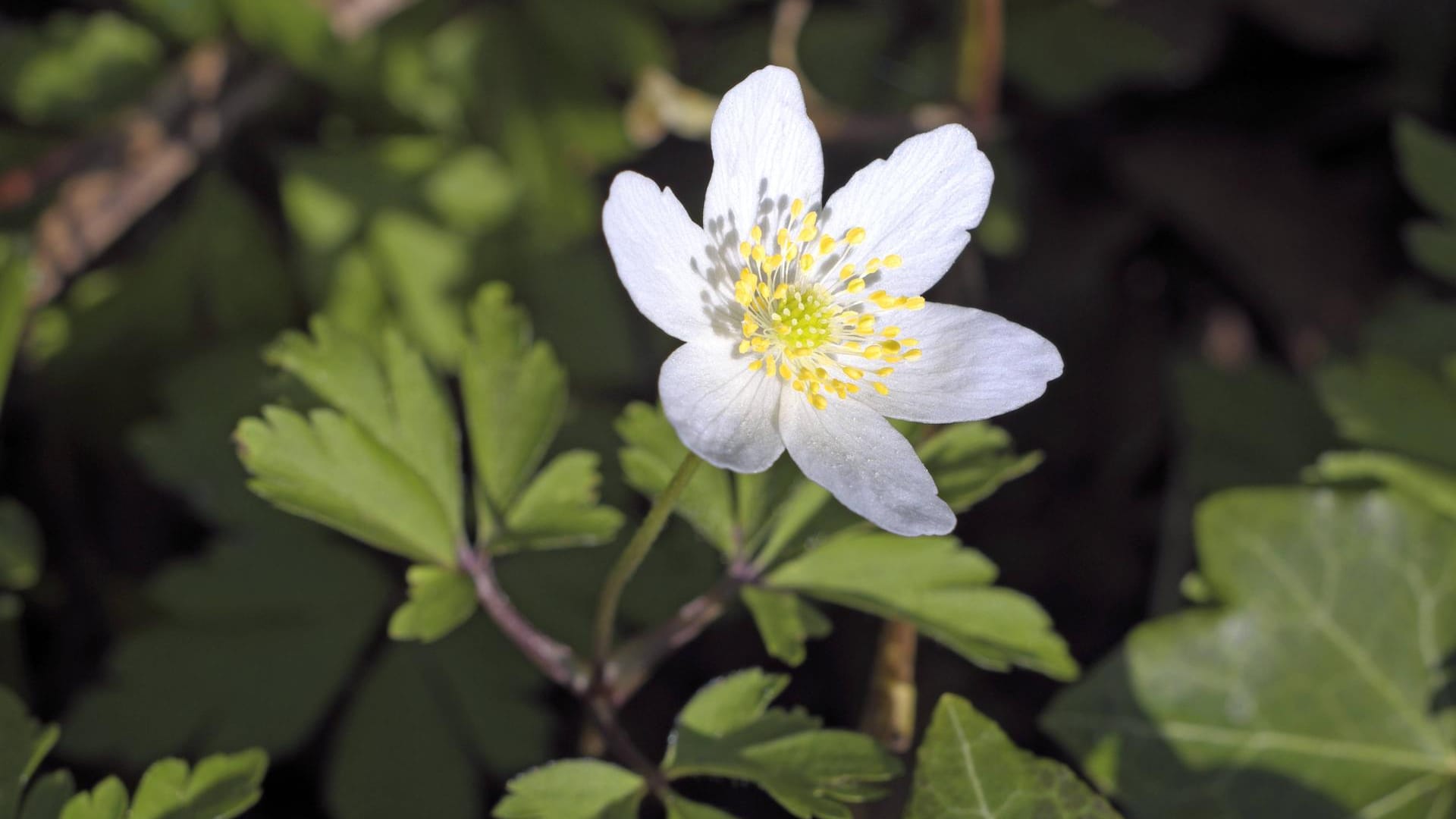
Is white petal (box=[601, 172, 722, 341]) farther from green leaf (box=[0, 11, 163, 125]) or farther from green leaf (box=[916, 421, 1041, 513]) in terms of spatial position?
green leaf (box=[0, 11, 163, 125])

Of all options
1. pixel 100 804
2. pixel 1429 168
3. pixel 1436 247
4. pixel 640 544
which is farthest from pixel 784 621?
pixel 1429 168

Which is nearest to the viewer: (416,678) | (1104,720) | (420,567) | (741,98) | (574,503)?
(741,98)

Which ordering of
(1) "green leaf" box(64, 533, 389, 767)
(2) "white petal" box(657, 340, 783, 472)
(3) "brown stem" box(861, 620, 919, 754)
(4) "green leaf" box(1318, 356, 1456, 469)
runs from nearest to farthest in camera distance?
1. (2) "white petal" box(657, 340, 783, 472)
2. (3) "brown stem" box(861, 620, 919, 754)
3. (1) "green leaf" box(64, 533, 389, 767)
4. (4) "green leaf" box(1318, 356, 1456, 469)

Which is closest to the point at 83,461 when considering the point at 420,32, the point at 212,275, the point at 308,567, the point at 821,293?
the point at 212,275

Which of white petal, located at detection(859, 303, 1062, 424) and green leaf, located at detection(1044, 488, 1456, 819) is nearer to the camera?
white petal, located at detection(859, 303, 1062, 424)

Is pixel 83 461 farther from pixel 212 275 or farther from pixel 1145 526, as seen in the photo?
pixel 1145 526

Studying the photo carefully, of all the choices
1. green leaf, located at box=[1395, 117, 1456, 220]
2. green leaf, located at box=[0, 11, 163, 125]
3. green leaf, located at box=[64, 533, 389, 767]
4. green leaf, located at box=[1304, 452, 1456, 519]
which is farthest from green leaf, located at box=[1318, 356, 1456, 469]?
green leaf, located at box=[0, 11, 163, 125]

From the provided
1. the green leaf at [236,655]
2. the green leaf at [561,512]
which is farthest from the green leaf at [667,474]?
the green leaf at [236,655]
